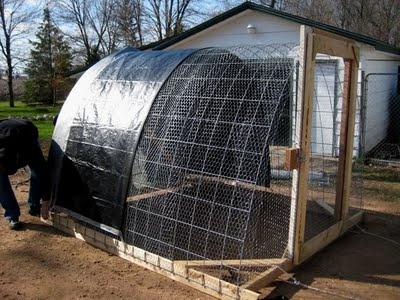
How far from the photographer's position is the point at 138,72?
5719 mm

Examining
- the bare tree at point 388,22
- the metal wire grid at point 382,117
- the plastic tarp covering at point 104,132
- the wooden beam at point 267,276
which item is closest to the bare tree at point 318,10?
the bare tree at point 388,22

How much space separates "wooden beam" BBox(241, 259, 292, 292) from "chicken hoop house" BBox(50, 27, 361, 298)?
1cm

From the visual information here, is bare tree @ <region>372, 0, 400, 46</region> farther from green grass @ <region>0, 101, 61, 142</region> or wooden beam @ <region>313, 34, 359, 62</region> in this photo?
wooden beam @ <region>313, 34, 359, 62</region>

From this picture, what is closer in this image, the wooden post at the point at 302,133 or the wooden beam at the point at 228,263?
the wooden post at the point at 302,133

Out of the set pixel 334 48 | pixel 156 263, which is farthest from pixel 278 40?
pixel 156 263

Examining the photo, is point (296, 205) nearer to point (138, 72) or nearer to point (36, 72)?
point (138, 72)

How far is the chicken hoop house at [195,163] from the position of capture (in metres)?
4.54

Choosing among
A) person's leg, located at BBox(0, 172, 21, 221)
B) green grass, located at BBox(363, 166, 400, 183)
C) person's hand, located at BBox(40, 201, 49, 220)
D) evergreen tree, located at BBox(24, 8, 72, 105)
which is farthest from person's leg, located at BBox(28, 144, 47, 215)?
evergreen tree, located at BBox(24, 8, 72, 105)

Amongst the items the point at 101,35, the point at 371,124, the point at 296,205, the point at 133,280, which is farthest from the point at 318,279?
the point at 101,35

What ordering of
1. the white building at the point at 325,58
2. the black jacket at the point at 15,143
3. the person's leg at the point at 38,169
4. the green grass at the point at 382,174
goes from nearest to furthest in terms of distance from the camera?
the black jacket at the point at 15,143 → the person's leg at the point at 38,169 → the green grass at the point at 382,174 → the white building at the point at 325,58

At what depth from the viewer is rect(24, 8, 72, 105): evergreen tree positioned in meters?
35.9

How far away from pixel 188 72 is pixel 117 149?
124 centimetres

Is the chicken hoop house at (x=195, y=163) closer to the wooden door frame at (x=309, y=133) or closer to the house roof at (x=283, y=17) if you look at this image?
the wooden door frame at (x=309, y=133)

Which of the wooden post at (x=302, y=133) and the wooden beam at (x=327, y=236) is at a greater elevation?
the wooden post at (x=302, y=133)
